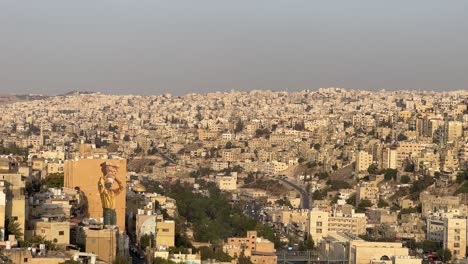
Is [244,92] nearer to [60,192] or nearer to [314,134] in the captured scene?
[314,134]

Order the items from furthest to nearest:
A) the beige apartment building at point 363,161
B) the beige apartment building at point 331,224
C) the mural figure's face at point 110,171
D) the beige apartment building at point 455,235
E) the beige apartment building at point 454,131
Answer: the beige apartment building at point 454,131
the beige apartment building at point 363,161
the beige apartment building at point 331,224
the beige apartment building at point 455,235
the mural figure's face at point 110,171

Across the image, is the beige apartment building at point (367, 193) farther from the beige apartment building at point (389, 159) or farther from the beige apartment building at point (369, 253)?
the beige apartment building at point (369, 253)

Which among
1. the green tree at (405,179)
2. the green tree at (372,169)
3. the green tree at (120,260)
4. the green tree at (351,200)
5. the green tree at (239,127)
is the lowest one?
the green tree at (120,260)

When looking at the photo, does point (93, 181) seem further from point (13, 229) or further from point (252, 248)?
point (252, 248)

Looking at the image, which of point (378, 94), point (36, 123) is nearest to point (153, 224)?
point (36, 123)

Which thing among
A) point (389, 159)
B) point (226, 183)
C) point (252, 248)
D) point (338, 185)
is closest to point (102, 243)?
point (252, 248)

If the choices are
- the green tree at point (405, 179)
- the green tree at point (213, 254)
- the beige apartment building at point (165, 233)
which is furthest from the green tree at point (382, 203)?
the beige apartment building at point (165, 233)
